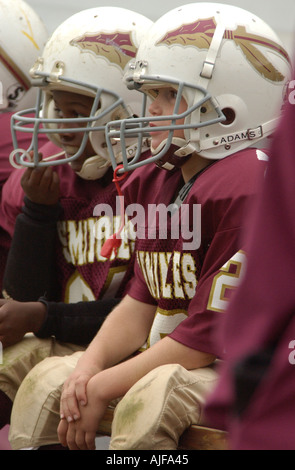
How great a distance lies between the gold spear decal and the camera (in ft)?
5.81

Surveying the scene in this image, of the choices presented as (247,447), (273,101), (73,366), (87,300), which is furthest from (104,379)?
(247,447)

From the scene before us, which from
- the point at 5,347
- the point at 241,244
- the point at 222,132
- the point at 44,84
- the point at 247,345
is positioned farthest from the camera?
the point at 44,84

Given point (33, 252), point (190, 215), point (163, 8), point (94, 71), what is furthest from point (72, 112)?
point (163, 8)

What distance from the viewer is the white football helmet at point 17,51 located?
2.66 m

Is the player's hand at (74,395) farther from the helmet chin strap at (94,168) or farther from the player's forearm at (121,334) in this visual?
the helmet chin strap at (94,168)

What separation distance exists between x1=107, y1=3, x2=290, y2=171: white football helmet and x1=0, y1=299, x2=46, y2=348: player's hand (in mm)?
494

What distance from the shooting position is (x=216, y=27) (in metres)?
1.78

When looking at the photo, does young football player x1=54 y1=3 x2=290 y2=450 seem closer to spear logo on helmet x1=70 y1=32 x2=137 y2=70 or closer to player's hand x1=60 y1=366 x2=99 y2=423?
player's hand x1=60 y1=366 x2=99 y2=423

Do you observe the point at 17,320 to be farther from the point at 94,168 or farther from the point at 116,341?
the point at 94,168

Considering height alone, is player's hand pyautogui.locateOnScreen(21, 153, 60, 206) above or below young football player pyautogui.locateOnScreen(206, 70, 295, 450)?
below

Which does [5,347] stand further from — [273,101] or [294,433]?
[294,433]

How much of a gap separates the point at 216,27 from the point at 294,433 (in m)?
1.17

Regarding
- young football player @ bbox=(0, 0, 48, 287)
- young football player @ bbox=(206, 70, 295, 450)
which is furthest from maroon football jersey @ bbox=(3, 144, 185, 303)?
young football player @ bbox=(206, 70, 295, 450)
